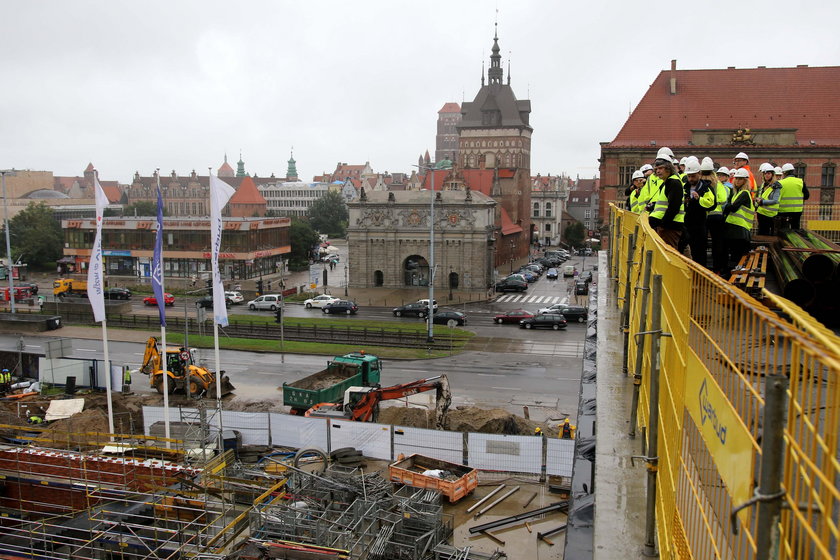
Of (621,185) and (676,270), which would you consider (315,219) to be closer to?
(621,185)

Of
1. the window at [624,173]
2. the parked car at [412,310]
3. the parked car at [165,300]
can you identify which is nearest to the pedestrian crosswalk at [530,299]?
the parked car at [412,310]

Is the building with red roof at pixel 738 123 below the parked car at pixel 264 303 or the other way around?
the other way around

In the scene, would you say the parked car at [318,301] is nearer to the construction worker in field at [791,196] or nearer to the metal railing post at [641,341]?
the construction worker in field at [791,196]

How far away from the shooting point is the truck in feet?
85.3

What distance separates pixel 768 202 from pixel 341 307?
40.0 metres

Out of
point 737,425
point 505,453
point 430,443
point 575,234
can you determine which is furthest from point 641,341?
point 575,234

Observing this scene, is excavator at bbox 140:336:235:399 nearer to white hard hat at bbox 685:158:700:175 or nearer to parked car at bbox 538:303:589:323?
parked car at bbox 538:303:589:323

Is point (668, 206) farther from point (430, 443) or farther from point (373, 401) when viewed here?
point (373, 401)

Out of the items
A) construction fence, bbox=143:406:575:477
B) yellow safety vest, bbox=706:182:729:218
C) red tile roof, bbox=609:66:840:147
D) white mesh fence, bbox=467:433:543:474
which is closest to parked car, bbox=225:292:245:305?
red tile roof, bbox=609:66:840:147

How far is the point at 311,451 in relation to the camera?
21.0 metres

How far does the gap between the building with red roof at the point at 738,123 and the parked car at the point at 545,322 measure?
736 centimetres

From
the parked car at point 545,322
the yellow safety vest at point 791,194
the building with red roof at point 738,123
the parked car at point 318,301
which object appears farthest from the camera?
the parked car at point 318,301

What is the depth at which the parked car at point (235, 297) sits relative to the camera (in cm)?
5438

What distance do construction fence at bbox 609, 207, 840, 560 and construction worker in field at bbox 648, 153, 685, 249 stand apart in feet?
13.9
